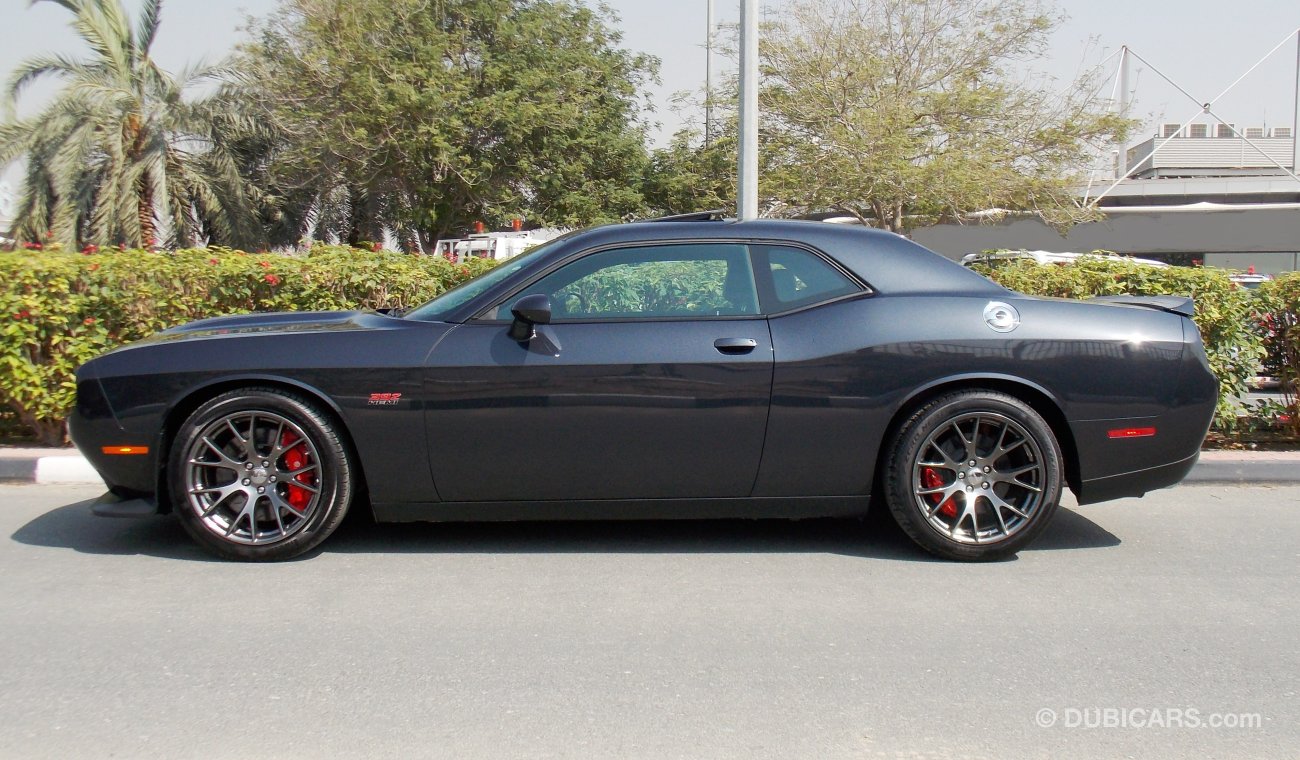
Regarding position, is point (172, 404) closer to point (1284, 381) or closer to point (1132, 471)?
point (1132, 471)

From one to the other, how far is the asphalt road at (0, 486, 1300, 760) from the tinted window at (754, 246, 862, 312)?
1.19m

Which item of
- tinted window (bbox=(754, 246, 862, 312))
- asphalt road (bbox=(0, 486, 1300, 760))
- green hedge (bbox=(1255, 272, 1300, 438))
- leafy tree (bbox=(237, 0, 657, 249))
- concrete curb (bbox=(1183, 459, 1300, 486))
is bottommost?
asphalt road (bbox=(0, 486, 1300, 760))

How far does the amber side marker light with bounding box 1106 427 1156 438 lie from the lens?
489cm

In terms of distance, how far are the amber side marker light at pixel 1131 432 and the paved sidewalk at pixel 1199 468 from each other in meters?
1.91

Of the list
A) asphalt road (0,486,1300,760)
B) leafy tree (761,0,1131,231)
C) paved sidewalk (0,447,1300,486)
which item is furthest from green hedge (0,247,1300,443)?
leafy tree (761,0,1131,231)

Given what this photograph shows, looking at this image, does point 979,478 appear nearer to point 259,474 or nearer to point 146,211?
point 259,474

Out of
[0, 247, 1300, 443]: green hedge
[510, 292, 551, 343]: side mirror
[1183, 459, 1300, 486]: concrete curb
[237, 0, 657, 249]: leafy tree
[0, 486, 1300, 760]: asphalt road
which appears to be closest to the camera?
[0, 486, 1300, 760]: asphalt road

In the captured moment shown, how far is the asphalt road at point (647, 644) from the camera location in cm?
326

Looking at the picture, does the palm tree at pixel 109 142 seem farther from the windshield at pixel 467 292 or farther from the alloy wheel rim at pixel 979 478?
the alloy wheel rim at pixel 979 478

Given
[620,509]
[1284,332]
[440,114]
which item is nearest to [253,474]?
[620,509]

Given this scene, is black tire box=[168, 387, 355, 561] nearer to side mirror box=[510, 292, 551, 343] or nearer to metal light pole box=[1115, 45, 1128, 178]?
side mirror box=[510, 292, 551, 343]

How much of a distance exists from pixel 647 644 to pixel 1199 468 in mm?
4212

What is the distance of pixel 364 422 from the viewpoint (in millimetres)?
4734

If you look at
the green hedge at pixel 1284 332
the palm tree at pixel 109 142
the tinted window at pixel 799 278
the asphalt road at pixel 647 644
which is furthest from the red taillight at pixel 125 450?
the palm tree at pixel 109 142
